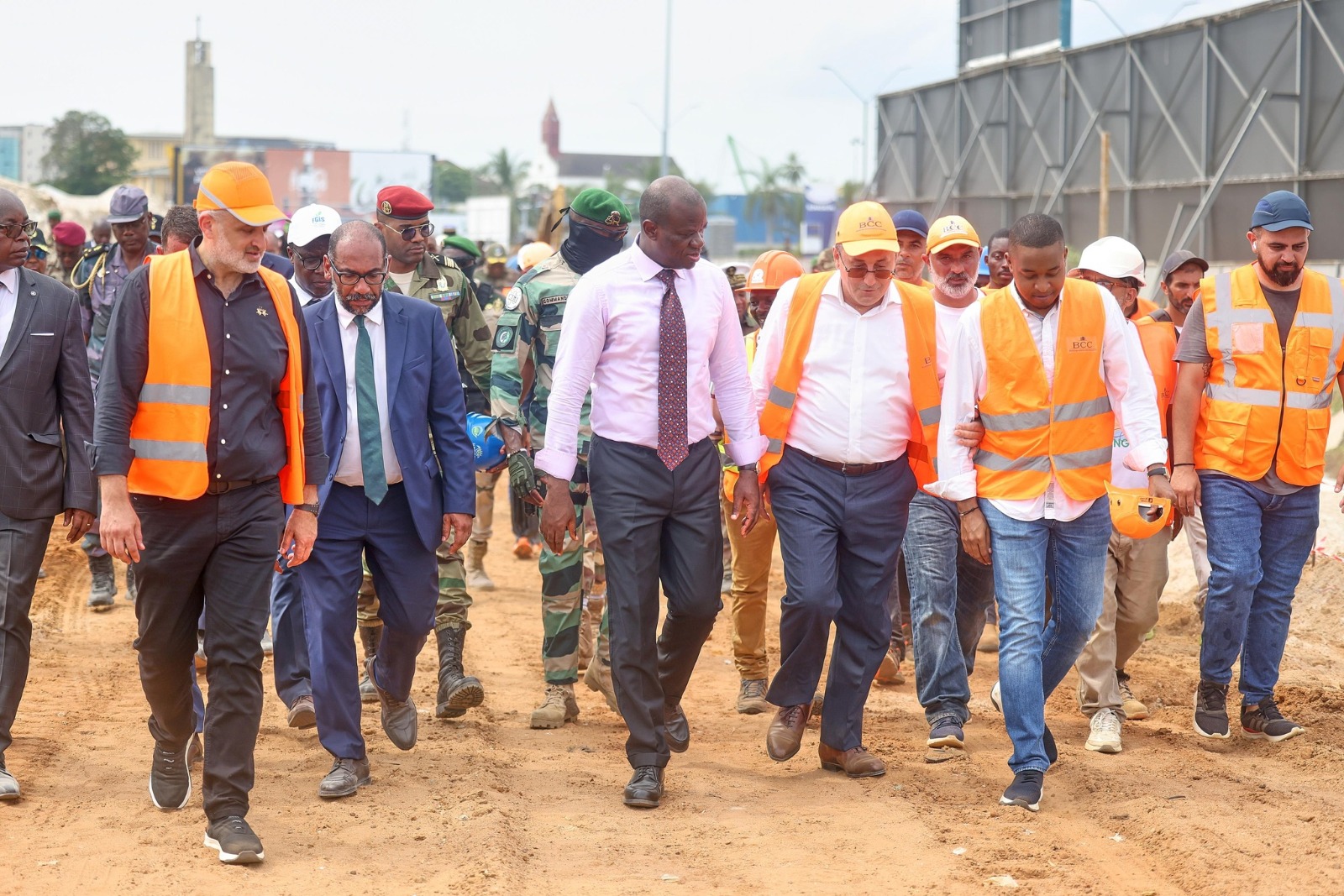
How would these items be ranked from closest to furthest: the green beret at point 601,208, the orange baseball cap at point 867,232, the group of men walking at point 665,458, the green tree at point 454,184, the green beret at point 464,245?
the group of men walking at point 665,458 → the orange baseball cap at point 867,232 → the green beret at point 601,208 → the green beret at point 464,245 → the green tree at point 454,184

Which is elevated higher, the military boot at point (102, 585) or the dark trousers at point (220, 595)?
the dark trousers at point (220, 595)

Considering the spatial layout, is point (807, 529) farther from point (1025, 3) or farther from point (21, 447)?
point (1025, 3)

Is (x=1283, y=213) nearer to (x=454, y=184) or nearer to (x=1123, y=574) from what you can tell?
(x=1123, y=574)

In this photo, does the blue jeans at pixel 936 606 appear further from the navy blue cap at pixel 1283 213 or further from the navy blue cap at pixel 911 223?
the navy blue cap at pixel 1283 213

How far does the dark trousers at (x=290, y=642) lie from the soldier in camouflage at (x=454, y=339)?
0.34 meters

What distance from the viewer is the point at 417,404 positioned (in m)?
6.43

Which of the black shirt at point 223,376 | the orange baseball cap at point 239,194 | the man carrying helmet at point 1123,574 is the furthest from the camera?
the man carrying helmet at point 1123,574

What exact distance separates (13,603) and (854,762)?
3768 millimetres

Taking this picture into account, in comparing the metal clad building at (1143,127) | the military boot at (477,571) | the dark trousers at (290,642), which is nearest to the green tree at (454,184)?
the metal clad building at (1143,127)

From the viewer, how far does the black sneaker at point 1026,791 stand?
614 centimetres

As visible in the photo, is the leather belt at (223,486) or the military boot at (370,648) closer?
the leather belt at (223,486)

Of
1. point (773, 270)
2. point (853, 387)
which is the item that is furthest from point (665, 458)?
point (773, 270)

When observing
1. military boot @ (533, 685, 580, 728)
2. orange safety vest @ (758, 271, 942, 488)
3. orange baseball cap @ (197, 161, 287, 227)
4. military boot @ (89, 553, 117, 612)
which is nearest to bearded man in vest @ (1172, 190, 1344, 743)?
orange safety vest @ (758, 271, 942, 488)

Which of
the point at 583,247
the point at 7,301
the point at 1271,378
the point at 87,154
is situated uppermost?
the point at 87,154
